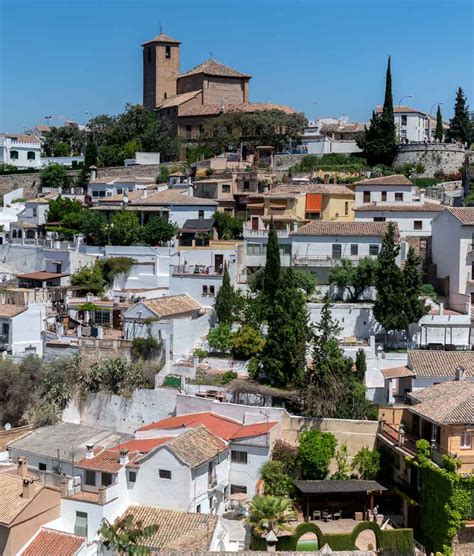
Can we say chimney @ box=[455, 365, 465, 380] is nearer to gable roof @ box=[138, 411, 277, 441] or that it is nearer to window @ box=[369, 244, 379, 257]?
gable roof @ box=[138, 411, 277, 441]

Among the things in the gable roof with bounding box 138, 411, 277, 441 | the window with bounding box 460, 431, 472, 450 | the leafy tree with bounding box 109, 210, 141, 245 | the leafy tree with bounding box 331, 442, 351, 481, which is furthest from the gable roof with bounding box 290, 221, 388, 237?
the window with bounding box 460, 431, 472, 450

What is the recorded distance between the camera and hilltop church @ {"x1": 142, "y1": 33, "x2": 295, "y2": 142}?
64812 mm

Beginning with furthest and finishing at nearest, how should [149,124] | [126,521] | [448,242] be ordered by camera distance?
[149,124] → [448,242] → [126,521]

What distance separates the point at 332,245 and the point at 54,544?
19.5 meters

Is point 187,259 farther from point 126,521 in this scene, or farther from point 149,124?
point 149,124

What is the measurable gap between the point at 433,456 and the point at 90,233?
991 inches

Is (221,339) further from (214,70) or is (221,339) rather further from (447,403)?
(214,70)

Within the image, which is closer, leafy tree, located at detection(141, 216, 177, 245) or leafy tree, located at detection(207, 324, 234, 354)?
leafy tree, located at detection(207, 324, 234, 354)

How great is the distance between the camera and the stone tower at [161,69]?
73.1 meters

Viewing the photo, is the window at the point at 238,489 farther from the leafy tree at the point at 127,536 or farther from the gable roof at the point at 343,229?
the gable roof at the point at 343,229

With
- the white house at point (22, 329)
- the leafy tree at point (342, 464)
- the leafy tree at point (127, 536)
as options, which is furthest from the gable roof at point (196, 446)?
the white house at point (22, 329)

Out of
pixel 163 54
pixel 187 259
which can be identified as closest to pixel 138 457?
pixel 187 259

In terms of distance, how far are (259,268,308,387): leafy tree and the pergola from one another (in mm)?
4445

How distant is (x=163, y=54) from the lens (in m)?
73.5
